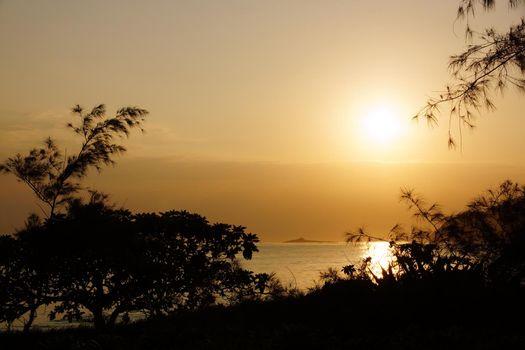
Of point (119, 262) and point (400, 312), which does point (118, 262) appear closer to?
point (119, 262)

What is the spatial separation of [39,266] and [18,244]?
86cm

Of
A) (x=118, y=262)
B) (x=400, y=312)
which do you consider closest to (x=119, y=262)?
(x=118, y=262)

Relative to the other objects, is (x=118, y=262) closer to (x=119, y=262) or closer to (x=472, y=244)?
(x=119, y=262)

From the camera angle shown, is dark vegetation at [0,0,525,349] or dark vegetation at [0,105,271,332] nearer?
dark vegetation at [0,0,525,349]

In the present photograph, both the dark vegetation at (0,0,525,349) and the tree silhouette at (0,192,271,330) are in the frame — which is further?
the tree silhouette at (0,192,271,330)

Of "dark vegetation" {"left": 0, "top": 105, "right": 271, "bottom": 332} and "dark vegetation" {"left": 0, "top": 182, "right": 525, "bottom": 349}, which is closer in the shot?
"dark vegetation" {"left": 0, "top": 182, "right": 525, "bottom": 349}

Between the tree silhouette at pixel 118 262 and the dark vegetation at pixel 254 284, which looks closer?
the dark vegetation at pixel 254 284

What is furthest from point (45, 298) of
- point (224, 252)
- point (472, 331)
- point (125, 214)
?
point (472, 331)

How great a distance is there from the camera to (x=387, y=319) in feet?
28.8

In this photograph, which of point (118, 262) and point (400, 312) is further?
point (118, 262)

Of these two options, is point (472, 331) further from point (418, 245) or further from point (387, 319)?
point (418, 245)

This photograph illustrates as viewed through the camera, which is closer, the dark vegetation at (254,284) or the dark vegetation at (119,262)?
the dark vegetation at (254,284)

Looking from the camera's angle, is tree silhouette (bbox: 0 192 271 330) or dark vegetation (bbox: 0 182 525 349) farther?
tree silhouette (bbox: 0 192 271 330)

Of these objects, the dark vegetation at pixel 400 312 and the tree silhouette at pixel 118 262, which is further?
the tree silhouette at pixel 118 262
